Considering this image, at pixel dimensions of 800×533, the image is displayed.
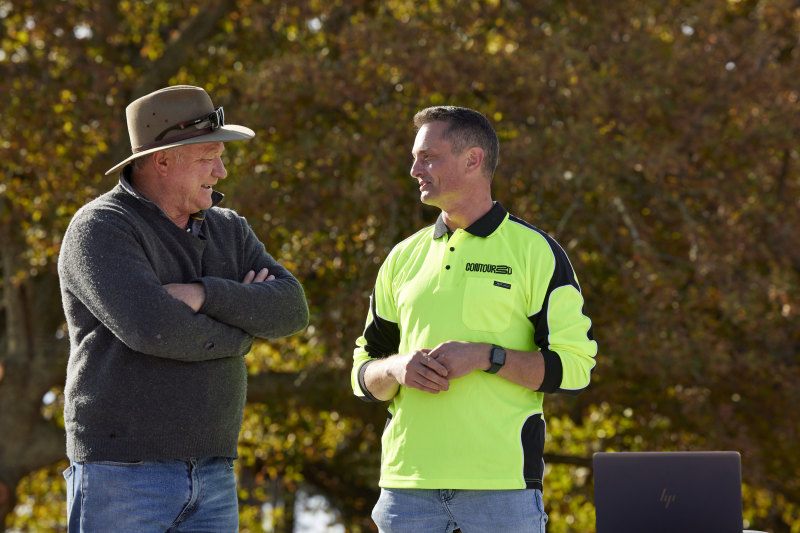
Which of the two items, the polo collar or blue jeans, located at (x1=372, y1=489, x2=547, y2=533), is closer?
blue jeans, located at (x1=372, y1=489, x2=547, y2=533)

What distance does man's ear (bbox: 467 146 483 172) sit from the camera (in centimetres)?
336

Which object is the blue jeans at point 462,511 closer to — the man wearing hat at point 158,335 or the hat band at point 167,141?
the man wearing hat at point 158,335

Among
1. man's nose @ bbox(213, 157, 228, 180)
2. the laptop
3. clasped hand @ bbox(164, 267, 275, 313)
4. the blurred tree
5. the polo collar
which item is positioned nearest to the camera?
clasped hand @ bbox(164, 267, 275, 313)

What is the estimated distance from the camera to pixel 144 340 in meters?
2.77

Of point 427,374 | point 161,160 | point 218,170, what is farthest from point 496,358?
point 161,160

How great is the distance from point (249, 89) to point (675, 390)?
474 centimetres

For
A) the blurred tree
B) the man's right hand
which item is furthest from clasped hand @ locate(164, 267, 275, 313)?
the blurred tree

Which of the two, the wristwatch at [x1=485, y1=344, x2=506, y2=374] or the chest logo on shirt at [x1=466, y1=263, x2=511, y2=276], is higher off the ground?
the chest logo on shirt at [x1=466, y1=263, x2=511, y2=276]

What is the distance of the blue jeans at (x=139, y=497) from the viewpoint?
9.06 feet

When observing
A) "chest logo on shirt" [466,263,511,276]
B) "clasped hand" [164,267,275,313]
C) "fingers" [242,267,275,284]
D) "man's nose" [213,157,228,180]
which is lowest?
"clasped hand" [164,267,275,313]

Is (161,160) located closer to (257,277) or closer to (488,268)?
(257,277)

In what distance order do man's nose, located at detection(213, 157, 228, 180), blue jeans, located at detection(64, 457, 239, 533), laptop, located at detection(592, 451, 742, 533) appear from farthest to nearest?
man's nose, located at detection(213, 157, 228, 180), laptop, located at detection(592, 451, 742, 533), blue jeans, located at detection(64, 457, 239, 533)

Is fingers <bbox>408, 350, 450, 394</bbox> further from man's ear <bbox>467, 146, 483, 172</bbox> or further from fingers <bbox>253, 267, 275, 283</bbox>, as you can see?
man's ear <bbox>467, 146, 483, 172</bbox>

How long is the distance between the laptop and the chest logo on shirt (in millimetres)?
623
